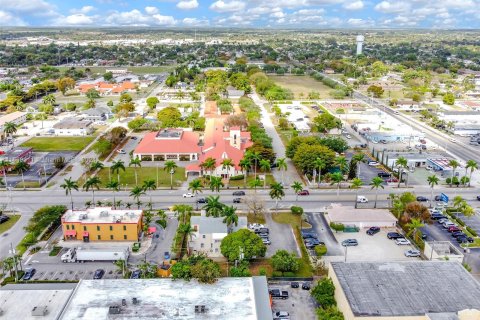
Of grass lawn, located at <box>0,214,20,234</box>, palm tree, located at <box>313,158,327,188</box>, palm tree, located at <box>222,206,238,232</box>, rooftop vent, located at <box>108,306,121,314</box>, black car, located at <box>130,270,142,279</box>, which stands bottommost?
grass lawn, located at <box>0,214,20,234</box>

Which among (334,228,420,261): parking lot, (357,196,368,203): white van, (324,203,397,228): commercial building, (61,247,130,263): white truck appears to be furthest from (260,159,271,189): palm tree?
(61,247,130,263): white truck

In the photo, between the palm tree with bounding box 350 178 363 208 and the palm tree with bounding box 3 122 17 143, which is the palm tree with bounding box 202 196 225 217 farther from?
the palm tree with bounding box 3 122 17 143

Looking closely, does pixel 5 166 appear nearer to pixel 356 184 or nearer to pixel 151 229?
pixel 151 229

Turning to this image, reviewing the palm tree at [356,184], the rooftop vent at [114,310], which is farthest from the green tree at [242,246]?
the palm tree at [356,184]

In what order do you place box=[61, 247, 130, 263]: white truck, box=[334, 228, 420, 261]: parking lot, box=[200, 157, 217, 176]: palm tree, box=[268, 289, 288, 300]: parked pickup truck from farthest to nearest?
box=[200, 157, 217, 176]: palm tree, box=[334, 228, 420, 261]: parking lot, box=[61, 247, 130, 263]: white truck, box=[268, 289, 288, 300]: parked pickup truck

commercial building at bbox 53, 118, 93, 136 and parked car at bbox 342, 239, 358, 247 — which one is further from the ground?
commercial building at bbox 53, 118, 93, 136

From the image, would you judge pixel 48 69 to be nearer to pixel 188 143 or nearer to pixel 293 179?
pixel 188 143

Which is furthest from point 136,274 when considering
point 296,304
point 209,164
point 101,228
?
point 209,164
